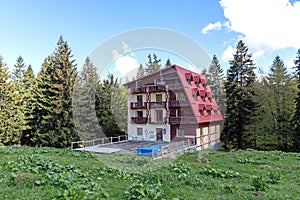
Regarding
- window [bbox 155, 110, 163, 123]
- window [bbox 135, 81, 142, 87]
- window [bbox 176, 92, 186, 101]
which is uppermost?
window [bbox 135, 81, 142, 87]

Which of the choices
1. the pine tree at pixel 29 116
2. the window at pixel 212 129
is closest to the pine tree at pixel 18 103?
the pine tree at pixel 29 116

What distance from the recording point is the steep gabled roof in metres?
21.1

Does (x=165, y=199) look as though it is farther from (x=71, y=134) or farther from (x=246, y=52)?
(x=246, y=52)

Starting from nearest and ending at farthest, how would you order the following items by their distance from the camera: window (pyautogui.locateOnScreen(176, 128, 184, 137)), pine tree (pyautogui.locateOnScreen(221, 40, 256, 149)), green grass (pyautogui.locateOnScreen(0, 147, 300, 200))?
green grass (pyautogui.locateOnScreen(0, 147, 300, 200)), window (pyautogui.locateOnScreen(176, 128, 184, 137)), pine tree (pyautogui.locateOnScreen(221, 40, 256, 149))

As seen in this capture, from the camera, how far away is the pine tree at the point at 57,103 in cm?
2658

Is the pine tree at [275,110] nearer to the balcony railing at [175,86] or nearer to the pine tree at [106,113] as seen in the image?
the balcony railing at [175,86]

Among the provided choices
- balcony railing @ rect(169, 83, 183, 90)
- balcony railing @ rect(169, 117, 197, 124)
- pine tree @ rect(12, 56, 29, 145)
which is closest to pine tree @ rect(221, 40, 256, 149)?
balcony railing @ rect(169, 117, 197, 124)

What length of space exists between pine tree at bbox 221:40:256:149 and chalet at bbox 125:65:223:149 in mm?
1488

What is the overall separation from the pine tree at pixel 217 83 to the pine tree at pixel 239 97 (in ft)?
2.61

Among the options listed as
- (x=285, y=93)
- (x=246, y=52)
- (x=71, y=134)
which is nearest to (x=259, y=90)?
(x=285, y=93)

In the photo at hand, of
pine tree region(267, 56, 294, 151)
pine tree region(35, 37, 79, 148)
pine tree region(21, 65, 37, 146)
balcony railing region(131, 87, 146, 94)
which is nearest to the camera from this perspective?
pine tree region(267, 56, 294, 151)

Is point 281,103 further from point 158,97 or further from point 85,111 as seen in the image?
point 85,111

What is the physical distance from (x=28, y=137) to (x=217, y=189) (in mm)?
30933

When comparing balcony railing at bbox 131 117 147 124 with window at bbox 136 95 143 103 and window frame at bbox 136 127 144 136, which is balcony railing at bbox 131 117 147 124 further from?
window at bbox 136 95 143 103
